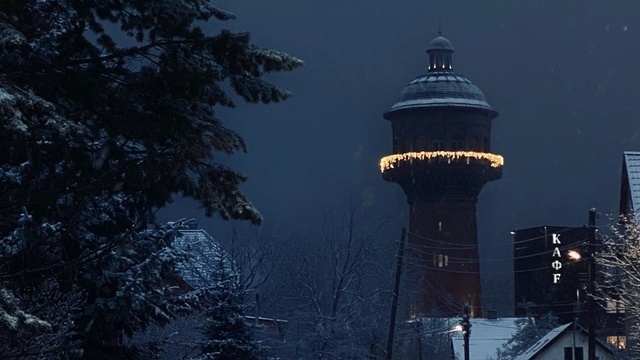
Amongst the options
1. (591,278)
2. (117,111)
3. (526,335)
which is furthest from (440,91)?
(117,111)

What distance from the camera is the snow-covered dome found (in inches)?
3893

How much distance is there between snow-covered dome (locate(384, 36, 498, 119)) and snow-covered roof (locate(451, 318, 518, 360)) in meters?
27.9

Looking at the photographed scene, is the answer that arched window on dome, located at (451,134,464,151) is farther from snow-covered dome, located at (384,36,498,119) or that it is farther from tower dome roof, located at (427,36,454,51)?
tower dome roof, located at (427,36,454,51)

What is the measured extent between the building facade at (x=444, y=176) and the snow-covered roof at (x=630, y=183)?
41.0 metres

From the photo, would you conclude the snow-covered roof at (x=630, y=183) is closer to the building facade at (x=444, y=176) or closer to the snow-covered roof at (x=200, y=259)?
the snow-covered roof at (x=200, y=259)

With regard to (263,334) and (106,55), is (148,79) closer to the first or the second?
(106,55)

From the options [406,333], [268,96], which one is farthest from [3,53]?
[406,333]

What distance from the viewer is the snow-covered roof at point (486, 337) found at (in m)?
67.9

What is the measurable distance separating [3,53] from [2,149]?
222cm

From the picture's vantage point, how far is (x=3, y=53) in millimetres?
12039

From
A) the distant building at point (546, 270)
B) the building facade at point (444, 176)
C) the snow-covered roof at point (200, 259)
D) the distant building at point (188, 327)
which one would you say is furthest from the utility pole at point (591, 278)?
the building facade at point (444, 176)

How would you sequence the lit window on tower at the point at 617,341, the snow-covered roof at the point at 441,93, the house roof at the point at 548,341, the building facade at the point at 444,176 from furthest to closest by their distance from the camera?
1. the snow-covered roof at the point at 441,93
2. the building facade at the point at 444,176
3. the lit window on tower at the point at 617,341
4. the house roof at the point at 548,341

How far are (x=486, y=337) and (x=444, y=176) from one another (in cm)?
2878

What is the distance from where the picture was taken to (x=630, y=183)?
164 feet
